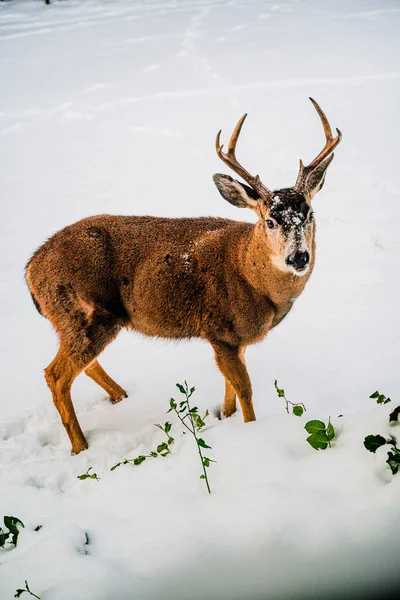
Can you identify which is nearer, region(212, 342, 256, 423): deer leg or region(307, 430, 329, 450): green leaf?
region(307, 430, 329, 450): green leaf

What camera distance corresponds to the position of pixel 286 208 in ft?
13.3

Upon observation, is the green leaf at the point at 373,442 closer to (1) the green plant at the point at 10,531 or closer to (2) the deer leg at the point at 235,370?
(1) the green plant at the point at 10,531

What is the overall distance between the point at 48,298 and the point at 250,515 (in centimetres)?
279

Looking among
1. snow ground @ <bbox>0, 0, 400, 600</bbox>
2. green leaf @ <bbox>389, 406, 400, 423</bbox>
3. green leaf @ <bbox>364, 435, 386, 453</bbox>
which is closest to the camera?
snow ground @ <bbox>0, 0, 400, 600</bbox>

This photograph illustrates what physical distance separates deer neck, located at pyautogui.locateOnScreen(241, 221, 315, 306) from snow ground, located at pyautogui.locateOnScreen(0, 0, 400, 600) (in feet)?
3.12

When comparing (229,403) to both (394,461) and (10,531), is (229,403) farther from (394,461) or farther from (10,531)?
(394,461)

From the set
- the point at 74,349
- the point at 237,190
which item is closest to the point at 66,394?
the point at 74,349

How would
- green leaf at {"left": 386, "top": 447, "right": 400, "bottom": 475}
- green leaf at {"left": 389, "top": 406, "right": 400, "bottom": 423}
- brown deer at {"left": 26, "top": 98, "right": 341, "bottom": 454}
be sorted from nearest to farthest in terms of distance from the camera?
green leaf at {"left": 386, "top": 447, "right": 400, "bottom": 475} < green leaf at {"left": 389, "top": 406, "right": 400, "bottom": 423} < brown deer at {"left": 26, "top": 98, "right": 341, "bottom": 454}

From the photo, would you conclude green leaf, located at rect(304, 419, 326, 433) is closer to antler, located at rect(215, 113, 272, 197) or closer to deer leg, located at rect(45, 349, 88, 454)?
antler, located at rect(215, 113, 272, 197)

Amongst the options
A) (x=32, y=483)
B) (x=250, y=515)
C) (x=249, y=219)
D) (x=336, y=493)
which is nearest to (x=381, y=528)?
(x=336, y=493)

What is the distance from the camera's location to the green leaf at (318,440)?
2.58m

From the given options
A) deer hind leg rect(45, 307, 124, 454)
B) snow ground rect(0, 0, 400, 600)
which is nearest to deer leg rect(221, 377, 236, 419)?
snow ground rect(0, 0, 400, 600)

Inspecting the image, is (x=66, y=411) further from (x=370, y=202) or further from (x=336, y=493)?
(x=370, y=202)

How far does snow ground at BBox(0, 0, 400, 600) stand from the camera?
2.05 meters
